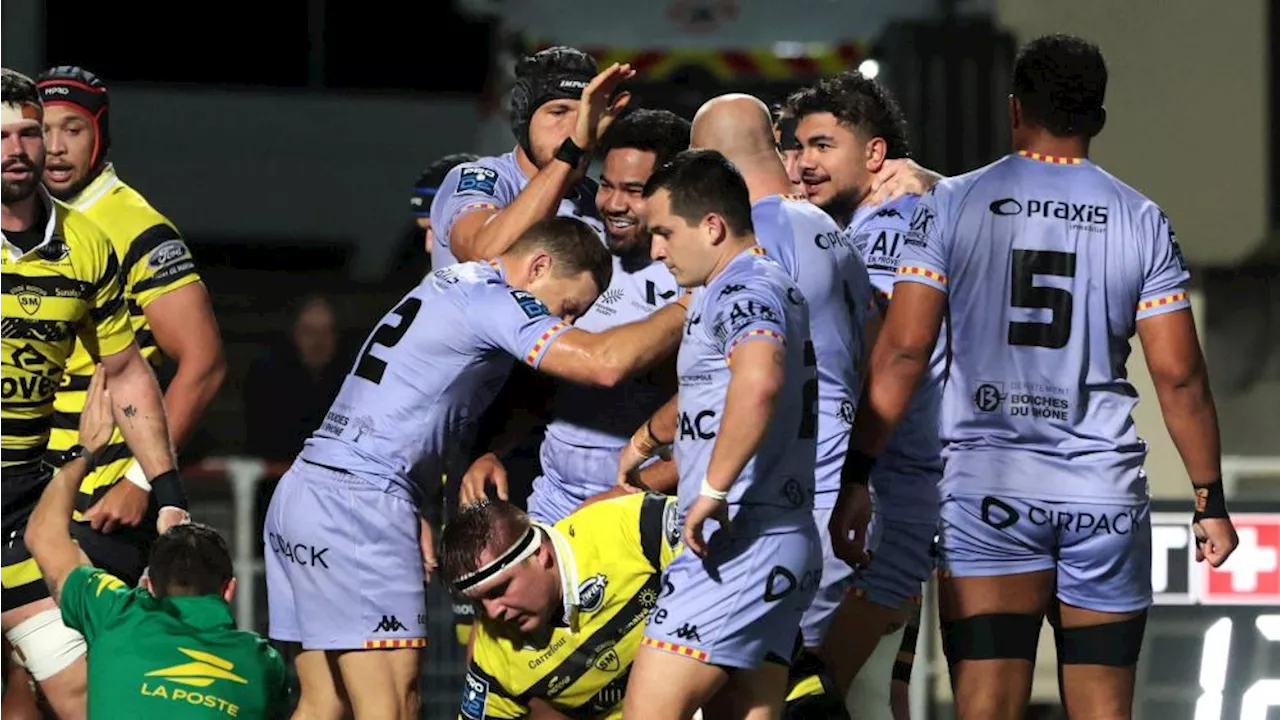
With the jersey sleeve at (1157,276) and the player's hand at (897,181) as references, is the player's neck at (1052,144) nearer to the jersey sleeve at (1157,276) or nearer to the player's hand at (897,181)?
the jersey sleeve at (1157,276)

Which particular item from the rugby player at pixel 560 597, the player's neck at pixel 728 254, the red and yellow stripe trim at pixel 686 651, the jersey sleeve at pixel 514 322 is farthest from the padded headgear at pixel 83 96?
the red and yellow stripe trim at pixel 686 651

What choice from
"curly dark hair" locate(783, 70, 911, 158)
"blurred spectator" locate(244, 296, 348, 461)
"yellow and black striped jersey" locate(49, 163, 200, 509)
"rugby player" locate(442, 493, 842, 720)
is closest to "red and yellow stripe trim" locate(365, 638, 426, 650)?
"rugby player" locate(442, 493, 842, 720)

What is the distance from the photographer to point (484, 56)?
67.8ft

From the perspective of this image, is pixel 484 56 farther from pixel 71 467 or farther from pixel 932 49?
pixel 71 467

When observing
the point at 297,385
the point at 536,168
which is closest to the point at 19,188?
the point at 536,168

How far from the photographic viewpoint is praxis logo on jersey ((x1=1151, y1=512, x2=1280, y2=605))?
8.98 m

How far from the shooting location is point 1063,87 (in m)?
6.45

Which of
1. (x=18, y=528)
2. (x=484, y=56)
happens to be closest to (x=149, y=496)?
(x=18, y=528)

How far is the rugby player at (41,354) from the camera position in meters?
7.02

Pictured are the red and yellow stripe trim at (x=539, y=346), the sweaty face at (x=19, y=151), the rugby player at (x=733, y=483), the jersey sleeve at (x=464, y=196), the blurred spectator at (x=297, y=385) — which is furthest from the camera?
the blurred spectator at (x=297, y=385)

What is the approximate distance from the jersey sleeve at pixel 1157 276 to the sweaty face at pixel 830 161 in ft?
3.36

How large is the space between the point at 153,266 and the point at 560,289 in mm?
1623

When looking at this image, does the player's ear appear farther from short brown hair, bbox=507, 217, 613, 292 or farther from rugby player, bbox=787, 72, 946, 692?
short brown hair, bbox=507, 217, 613, 292

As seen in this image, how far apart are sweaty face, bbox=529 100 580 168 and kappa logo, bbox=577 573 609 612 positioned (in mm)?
1510
